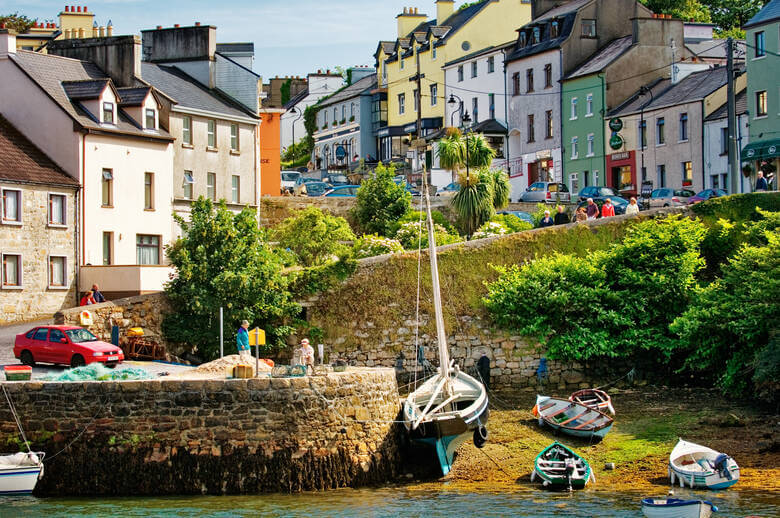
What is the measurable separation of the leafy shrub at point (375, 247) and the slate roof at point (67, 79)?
1026 centimetres

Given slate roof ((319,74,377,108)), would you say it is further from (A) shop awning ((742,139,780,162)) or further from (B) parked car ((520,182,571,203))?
(A) shop awning ((742,139,780,162))

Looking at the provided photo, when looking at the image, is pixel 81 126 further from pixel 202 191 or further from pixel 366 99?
pixel 366 99

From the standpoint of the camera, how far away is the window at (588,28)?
231 feet

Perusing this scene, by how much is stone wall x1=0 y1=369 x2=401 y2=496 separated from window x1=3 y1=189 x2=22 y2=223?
578 inches

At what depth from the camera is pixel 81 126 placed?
43531mm

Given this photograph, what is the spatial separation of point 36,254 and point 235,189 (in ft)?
44.4

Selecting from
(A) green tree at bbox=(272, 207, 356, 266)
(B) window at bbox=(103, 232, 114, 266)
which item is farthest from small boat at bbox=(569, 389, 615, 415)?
(B) window at bbox=(103, 232, 114, 266)

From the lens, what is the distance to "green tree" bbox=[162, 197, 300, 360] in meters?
37.0

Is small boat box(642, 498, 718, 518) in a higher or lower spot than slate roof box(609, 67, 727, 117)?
lower

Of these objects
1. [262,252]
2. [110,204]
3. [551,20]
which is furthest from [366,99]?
A: [262,252]

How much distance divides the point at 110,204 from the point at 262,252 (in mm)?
9778

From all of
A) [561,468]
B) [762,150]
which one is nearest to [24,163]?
[561,468]

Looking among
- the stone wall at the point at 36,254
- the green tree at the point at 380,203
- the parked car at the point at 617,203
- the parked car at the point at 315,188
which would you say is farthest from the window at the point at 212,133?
the parked car at the point at 617,203

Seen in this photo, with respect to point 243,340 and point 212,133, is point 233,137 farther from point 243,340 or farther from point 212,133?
Result: point 243,340
